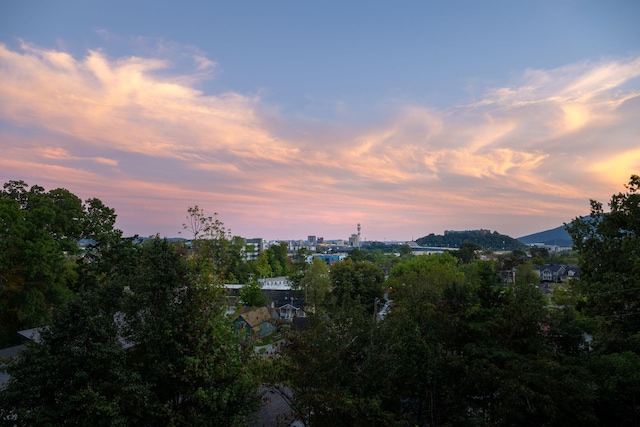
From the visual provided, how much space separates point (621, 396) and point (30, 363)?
1163 cm

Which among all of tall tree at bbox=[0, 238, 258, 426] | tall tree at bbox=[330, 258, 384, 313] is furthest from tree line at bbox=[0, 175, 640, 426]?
tall tree at bbox=[330, 258, 384, 313]

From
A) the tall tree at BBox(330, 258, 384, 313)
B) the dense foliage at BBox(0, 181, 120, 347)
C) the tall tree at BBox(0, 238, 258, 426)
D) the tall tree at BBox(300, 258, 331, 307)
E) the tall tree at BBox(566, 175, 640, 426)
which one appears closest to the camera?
the tall tree at BBox(0, 238, 258, 426)

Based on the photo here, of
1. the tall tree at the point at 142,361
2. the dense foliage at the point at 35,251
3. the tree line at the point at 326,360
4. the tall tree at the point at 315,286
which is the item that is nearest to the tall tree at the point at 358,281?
the tall tree at the point at 315,286

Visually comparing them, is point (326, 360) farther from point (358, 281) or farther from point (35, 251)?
point (358, 281)

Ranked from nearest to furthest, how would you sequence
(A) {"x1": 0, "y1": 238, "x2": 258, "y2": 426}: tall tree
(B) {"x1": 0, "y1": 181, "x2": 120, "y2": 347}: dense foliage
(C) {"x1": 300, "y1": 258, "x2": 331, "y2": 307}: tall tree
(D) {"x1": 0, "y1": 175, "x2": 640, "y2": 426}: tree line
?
(A) {"x1": 0, "y1": 238, "x2": 258, "y2": 426}: tall tree < (D) {"x1": 0, "y1": 175, "x2": 640, "y2": 426}: tree line < (B) {"x1": 0, "y1": 181, "x2": 120, "y2": 347}: dense foliage < (C) {"x1": 300, "y1": 258, "x2": 331, "y2": 307}: tall tree

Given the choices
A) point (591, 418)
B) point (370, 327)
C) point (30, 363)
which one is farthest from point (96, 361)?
point (591, 418)

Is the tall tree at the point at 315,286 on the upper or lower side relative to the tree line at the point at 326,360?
lower

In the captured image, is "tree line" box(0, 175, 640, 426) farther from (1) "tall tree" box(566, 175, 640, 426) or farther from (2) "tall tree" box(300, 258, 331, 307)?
(2) "tall tree" box(300, 258, 331, 307)

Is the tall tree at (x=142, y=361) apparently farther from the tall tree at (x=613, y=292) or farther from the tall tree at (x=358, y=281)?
the tall tree at (x=358, y=281)

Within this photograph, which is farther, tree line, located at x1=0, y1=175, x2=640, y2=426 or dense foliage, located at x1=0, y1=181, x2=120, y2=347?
dense foliage, located at x1=0, y1=181, x2=120, y2=347

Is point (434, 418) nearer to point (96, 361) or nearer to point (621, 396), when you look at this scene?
point (621, 396)

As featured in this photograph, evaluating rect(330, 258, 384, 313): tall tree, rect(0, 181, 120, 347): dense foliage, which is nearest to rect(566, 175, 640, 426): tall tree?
rect(0, 181, 120, 347): dense foliage

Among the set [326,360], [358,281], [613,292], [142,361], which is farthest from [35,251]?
[358,281]

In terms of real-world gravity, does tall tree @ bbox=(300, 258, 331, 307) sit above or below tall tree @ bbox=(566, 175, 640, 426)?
below
